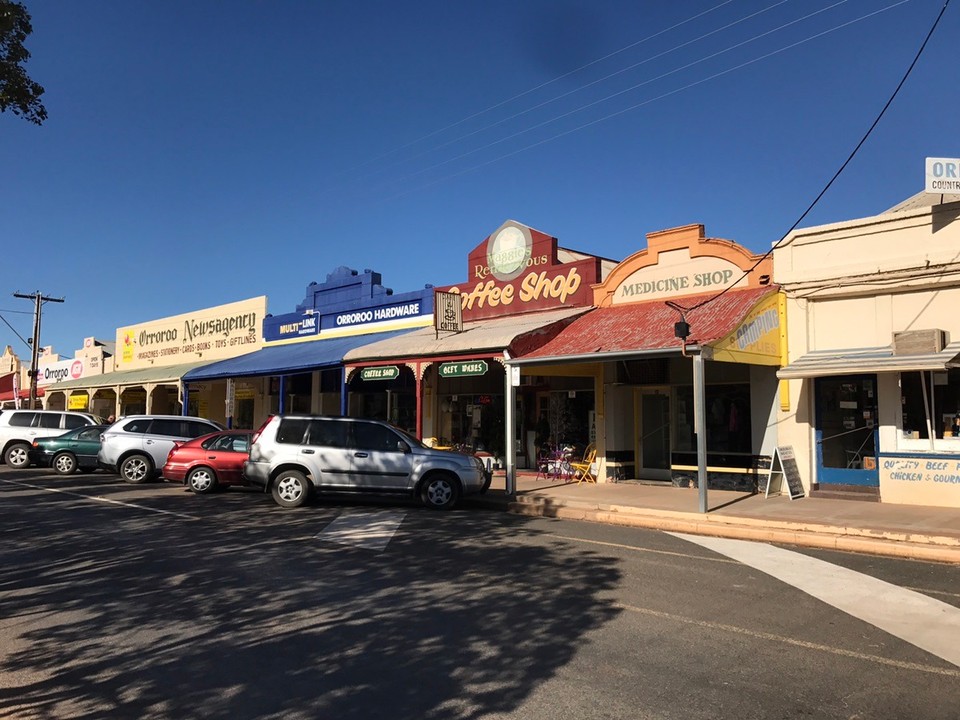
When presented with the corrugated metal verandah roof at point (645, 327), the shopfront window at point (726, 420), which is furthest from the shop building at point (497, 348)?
the shopfront window at point (726, 420)

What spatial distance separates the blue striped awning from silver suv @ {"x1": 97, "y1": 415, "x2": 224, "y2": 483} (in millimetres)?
4888

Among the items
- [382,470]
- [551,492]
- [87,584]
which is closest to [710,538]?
[551,492]

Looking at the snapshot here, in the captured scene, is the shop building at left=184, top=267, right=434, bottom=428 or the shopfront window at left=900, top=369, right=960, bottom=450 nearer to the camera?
the shopfront window at left=900, top=369, right=960, bottom=450

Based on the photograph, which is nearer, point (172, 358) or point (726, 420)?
point (726, 420)

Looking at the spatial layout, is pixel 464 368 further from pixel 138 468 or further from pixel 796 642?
pixel 796 642

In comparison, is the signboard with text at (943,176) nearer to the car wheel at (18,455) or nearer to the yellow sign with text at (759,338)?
the yellow sign with text at (759,338)

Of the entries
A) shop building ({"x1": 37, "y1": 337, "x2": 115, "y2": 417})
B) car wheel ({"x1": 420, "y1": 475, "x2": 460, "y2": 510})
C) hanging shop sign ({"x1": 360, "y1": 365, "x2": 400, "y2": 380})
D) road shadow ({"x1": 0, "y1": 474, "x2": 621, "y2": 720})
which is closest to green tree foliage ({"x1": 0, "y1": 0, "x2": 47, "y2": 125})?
road shadow ({"x1": 0, "y1": 474, "x2": 621, "y2": 720})

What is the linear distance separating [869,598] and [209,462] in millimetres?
12919

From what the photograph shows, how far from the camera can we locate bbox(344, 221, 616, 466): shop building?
59.8 ft

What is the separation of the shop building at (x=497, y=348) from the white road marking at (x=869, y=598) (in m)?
8.20

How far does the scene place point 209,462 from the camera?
1597cm

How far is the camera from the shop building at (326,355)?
23469mm

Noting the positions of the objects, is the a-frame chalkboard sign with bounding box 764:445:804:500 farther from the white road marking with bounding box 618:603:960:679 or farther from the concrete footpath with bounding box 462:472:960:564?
the white road marking with bounding box 618:603:960:679

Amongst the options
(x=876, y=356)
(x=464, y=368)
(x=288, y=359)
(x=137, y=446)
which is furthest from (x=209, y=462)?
(x=876, y=356)
